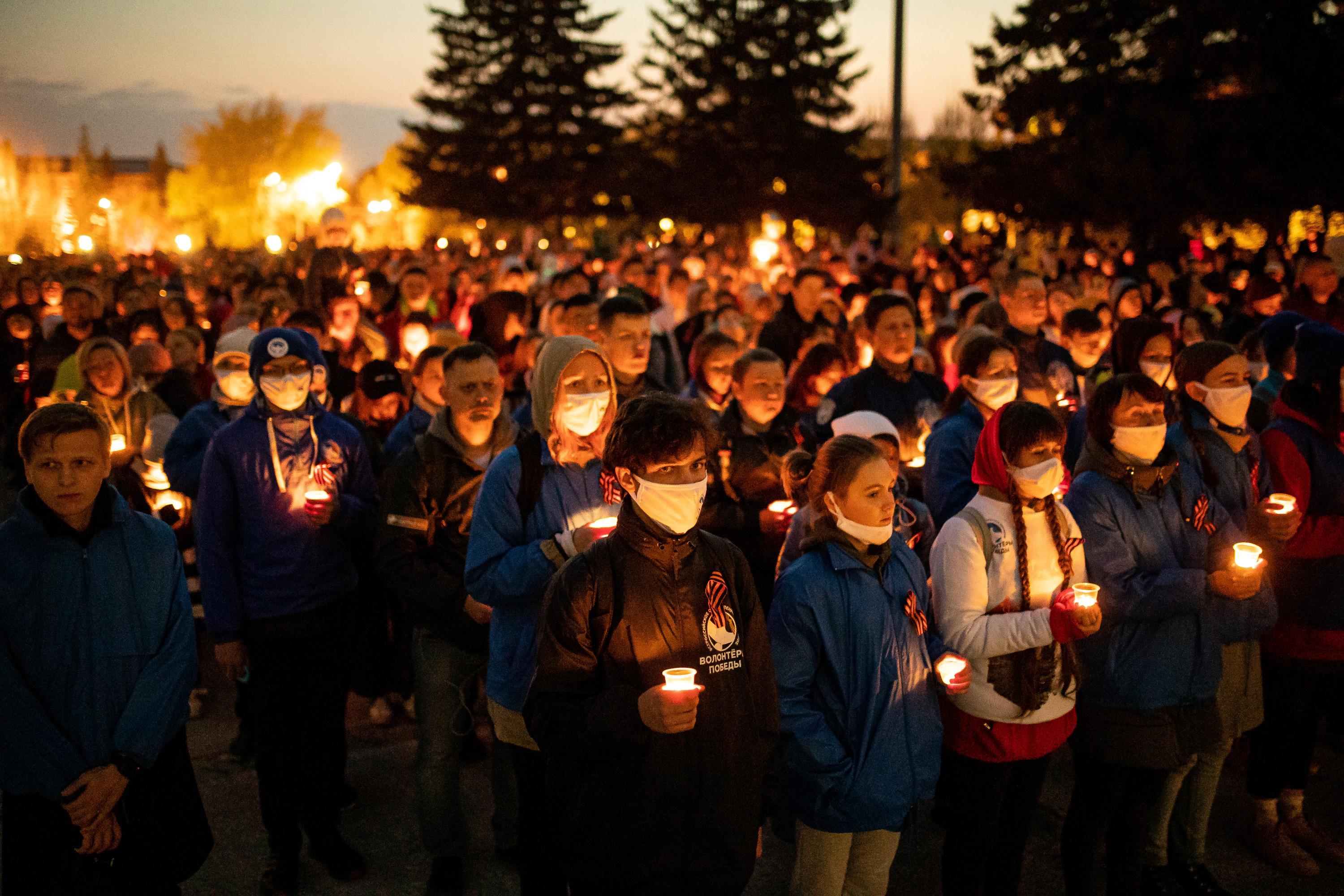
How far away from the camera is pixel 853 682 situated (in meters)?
3.40

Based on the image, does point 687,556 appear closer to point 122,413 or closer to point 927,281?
point 122,413

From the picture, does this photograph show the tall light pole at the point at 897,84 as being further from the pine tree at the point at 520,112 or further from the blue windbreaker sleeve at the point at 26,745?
the pine tree at the point at 520,112

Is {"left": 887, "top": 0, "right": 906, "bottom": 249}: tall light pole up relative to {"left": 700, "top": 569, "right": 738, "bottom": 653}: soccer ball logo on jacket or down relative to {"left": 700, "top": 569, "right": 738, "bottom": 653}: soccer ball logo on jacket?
up

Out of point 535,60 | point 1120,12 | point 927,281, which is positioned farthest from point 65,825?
point 535,60

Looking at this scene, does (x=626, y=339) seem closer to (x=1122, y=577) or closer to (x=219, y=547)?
(x=219, y=547)

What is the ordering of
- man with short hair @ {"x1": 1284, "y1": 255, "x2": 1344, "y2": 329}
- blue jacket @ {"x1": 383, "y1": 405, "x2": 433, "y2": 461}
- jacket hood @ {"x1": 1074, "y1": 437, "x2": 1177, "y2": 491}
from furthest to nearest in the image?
man with short hair @ {"x1": 1284, "y1": 255, "x2": 1344, "y2": 329} → blue jacket @ {"x1": 383, "y1": 405, "x2": 433, "y2": 461} → jacket hood @ {"x1": 1074, "y1": 437, "x2": 1177, "y2": 491}

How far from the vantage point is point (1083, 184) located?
26.9m

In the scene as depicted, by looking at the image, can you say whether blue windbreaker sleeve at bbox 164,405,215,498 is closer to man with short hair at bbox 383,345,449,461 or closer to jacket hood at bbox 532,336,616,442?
man with short hair at bbox 383,345,449,461

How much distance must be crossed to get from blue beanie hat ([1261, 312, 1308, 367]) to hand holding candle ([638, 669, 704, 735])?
14.8 feet

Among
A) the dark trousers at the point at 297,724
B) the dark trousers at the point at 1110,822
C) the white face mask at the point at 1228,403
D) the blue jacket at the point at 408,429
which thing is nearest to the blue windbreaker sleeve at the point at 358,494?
the dark trousers at the point at 297,724

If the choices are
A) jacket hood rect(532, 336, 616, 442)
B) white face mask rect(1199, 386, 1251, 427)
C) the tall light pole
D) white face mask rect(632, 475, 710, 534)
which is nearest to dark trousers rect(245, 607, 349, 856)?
jacket hood rect(532, 336, 616, 442)

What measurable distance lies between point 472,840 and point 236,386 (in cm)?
269

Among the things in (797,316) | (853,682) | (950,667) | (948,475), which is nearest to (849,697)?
(853,682)

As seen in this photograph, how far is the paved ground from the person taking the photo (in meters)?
4.45
